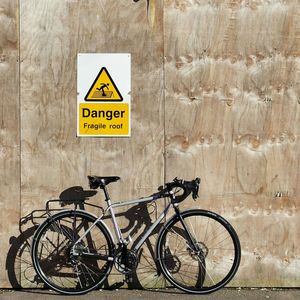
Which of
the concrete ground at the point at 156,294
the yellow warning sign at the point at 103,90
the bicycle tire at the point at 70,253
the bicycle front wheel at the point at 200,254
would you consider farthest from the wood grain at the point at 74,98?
the concrete ground at the point at 156,294

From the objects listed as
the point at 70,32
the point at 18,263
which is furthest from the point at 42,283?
the point at 70,32

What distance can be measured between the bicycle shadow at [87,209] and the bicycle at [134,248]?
13 cm

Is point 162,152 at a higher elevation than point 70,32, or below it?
below

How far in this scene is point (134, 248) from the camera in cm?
558

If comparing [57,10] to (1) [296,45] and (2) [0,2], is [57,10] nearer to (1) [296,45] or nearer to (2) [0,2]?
(2) [0,2]

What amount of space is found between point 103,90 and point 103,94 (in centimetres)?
4

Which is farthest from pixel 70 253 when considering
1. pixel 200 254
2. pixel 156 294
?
pixel 200 254

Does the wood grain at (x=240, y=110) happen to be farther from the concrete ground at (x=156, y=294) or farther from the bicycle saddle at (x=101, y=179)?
the bicycle saddle at (x=101, y=179)

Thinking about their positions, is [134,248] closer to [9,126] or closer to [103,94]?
[103,94]

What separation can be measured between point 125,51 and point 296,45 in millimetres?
1654

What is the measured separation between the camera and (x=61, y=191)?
18.9 feet

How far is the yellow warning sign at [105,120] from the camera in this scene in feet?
18.8

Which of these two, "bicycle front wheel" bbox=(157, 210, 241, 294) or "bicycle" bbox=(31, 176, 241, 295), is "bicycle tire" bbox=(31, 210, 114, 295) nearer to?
"bicycle" bbox=(31, 176, 241, 295)

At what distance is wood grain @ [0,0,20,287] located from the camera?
5656 millimetres
